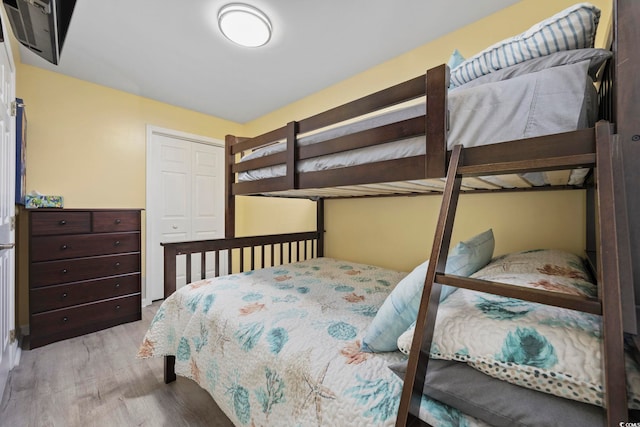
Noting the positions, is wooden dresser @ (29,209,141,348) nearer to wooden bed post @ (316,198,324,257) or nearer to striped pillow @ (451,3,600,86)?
wooden bed post @ (316,198,324,257)

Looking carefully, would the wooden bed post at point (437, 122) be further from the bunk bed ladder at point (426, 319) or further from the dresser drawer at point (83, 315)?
the dresser drawer at point (83, 315)

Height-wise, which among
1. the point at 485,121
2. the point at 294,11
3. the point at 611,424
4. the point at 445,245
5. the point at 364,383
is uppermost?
the point at 294,11

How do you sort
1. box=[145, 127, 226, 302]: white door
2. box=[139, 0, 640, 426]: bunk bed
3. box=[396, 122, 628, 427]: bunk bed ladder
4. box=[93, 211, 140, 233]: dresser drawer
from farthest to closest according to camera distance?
1. box=[145, 127, 226, 302]: white door
2. box=[93, 211, 140, 233]: dresser drawer
3. box=[139, 0, 640, 426]: bunk bed
4. box=[396, 122, 628, 427]: bunk bed ladder

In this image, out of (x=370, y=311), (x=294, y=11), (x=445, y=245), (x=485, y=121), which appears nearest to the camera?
(x=445, y=245)

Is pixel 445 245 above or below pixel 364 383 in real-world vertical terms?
above

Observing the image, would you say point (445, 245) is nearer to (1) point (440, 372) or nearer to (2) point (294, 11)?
(1) point (440, 372)

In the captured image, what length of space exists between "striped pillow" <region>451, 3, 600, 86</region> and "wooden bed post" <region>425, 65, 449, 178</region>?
31 cm

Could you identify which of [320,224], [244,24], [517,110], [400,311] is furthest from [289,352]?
[244,24]

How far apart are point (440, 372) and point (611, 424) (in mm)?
295

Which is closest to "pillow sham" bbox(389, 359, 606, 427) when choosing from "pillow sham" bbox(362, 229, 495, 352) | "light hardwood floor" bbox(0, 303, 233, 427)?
"pillow sham" bbox(362, 229, 495, 352)

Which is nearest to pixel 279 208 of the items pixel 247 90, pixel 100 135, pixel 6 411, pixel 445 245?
pixel 247 90

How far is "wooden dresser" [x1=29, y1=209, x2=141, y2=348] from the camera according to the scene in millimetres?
2006

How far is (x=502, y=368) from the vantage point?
22.5 inches

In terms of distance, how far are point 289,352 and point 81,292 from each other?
230 centimetres
